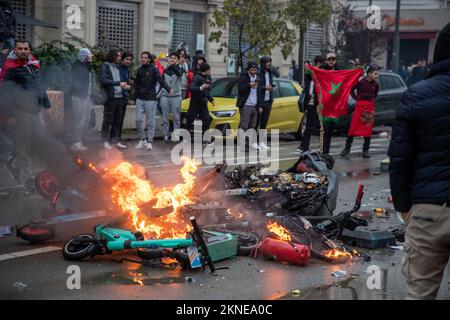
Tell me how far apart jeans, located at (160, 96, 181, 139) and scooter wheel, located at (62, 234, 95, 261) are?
9871 millimetres

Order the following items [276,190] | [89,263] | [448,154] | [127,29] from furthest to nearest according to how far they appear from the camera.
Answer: [127,29]
[276,190]
[89,263]
[448,154]

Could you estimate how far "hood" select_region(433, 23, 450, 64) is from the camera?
4375mm

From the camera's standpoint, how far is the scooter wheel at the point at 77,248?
6.70 m

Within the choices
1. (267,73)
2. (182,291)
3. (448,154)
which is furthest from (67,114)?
(448,154)

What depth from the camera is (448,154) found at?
4.32m

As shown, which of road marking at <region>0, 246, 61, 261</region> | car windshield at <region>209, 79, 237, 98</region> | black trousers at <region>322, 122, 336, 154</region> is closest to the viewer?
road marking at <region>0, 246, 61, 261</region>

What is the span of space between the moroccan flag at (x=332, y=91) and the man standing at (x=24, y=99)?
19.0ft

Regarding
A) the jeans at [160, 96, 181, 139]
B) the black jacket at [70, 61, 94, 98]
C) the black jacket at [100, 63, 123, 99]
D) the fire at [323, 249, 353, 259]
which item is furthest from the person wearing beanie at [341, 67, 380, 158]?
the fire at [323, 249, 353, 259]

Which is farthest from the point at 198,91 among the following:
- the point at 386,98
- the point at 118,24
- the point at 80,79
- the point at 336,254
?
the point at 336,254

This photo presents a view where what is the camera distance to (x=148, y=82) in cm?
1547

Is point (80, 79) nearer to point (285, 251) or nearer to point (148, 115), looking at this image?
point (148, 115)

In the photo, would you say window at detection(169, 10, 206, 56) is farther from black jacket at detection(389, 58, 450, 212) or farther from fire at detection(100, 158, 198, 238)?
black jacket at detection(389, 58, 450, 212)
